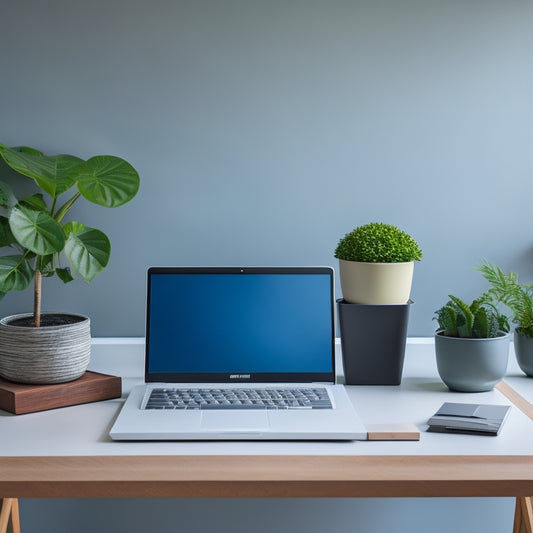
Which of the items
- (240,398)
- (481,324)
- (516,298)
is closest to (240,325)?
(240,398)

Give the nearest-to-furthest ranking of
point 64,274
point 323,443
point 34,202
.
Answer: point 323,443
point 64,274
point 34,202

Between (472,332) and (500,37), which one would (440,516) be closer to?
(472,332)

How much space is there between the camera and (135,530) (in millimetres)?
1864

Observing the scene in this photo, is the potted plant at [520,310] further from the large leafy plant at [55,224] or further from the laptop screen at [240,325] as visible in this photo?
the large leafy plant at [55,224]

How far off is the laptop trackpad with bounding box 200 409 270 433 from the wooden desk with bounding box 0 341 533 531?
0.03 meters

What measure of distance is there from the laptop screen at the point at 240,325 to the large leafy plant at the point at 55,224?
149 millimetres

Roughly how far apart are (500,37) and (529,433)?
1.03 metres

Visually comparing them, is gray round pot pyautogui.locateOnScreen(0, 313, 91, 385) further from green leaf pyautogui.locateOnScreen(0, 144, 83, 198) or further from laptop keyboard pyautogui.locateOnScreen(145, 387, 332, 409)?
green leaf pyautogui.locateOnScreen(0, 144, 83, 198)

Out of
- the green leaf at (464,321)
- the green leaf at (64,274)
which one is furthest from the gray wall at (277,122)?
the green leaf at (464,321)

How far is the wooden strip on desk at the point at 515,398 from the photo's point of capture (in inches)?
54.7

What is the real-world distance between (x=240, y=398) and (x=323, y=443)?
0.24 meters

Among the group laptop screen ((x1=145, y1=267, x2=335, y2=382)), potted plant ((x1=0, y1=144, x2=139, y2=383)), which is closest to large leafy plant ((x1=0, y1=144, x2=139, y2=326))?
potted plant ((x1=0, y1=144, x2=139, y2=383))

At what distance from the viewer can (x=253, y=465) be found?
43.8 inches

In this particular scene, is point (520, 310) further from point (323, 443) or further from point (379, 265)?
point (323, 443)
